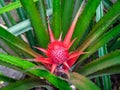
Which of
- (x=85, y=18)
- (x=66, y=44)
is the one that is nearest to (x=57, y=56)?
(x=66, y=44)

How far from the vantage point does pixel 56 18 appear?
1.05 metres

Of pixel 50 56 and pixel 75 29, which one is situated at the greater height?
pixel 75 29

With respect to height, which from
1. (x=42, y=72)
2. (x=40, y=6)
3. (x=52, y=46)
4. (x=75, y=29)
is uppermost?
(x=40, y=6)

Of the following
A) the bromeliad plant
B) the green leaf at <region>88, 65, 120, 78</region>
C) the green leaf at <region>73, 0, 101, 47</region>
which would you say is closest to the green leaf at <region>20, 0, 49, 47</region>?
the bromeliad plant

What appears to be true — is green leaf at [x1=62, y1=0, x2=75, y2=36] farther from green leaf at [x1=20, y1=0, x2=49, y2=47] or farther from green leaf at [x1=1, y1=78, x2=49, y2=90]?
green leaf at [x1=1, y1=78, x2=49, y2=90]

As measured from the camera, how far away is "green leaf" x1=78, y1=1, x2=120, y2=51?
100cm

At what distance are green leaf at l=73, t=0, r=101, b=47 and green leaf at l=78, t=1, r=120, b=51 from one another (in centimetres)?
4

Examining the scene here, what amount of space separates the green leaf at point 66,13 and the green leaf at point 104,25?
110 millimetres

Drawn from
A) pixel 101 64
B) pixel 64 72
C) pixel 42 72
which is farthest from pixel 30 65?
pixel 101 64

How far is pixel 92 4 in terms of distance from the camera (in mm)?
1026

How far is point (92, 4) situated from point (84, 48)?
0.15 metres

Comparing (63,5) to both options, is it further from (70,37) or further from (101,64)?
(101,64)

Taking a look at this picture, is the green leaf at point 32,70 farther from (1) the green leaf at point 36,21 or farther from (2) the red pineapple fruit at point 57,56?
(1) the green leaf at point 36,21

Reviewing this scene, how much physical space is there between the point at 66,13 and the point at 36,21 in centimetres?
14
